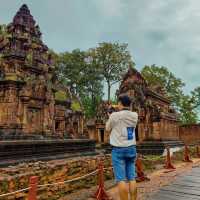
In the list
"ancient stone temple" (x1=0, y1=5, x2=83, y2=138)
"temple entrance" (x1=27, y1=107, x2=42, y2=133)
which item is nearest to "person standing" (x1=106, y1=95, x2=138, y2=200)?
"ancient stone temple" (x1=0, y1=5, x2=83, y2=138)

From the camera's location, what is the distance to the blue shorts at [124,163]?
4.17 m

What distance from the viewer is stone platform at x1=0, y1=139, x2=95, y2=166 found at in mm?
9102

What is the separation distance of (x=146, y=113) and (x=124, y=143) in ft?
56.9

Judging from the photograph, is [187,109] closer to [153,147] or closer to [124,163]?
[153,147]

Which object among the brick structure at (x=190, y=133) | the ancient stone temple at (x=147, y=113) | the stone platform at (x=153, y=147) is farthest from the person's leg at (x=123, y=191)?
the brick structure at (x=190, y=133)


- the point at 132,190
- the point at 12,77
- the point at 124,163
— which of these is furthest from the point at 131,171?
the point at 12,77

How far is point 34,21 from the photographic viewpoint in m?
22.2

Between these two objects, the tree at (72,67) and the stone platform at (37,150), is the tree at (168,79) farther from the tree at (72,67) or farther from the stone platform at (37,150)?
the stone platform at (37,150)

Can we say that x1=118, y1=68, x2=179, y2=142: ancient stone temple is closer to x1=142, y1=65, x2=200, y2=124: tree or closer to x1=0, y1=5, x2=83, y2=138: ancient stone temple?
x1=0, y1=5, x2=83, y2=138: ancient stone temple

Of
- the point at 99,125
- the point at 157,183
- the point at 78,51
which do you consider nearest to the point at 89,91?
the point at 78,51

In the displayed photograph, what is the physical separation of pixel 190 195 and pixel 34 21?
66.1 ft

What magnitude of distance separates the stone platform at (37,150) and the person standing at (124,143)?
5.81 meters

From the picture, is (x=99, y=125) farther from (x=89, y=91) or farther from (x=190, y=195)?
(x=89, y=91)

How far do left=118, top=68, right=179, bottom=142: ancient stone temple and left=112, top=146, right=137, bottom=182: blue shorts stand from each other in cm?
1656
